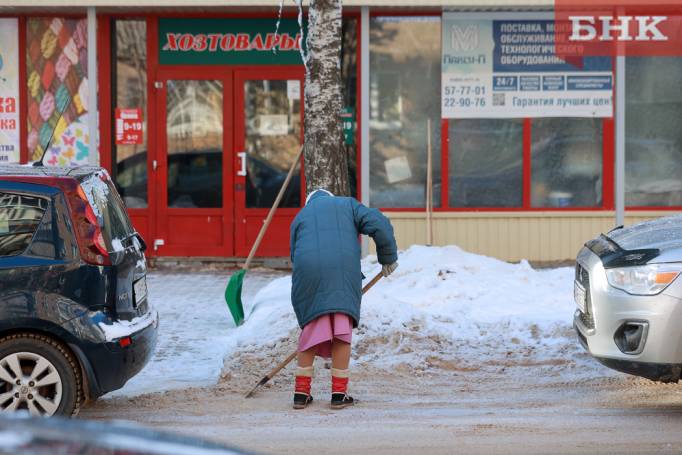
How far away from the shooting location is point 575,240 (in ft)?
44.5

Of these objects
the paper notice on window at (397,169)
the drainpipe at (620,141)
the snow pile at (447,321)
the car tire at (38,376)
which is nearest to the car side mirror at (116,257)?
the car tire at (38,376)

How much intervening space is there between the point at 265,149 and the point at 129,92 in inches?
73.3

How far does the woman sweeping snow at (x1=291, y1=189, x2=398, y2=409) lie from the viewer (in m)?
6.93

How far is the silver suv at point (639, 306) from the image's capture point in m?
6.51

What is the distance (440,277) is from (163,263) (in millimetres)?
4788

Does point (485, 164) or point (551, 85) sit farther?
point (485, 164)

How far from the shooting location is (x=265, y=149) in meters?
13.7

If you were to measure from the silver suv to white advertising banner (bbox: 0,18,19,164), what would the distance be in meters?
8.83

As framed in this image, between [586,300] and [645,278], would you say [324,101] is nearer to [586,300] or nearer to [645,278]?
[586,300]

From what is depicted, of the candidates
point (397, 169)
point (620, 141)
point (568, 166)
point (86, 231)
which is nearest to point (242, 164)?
point (397, 169)

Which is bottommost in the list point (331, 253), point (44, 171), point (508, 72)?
point (331, 253)

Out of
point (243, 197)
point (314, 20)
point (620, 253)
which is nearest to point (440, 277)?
point (314, 20)

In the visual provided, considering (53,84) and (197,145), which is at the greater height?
(53,84)

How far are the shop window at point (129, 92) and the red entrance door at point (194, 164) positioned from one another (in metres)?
0.24
